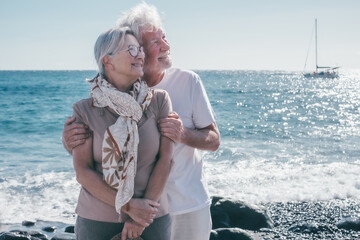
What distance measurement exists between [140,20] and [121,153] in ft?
3.01

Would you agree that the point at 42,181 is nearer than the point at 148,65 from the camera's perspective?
No

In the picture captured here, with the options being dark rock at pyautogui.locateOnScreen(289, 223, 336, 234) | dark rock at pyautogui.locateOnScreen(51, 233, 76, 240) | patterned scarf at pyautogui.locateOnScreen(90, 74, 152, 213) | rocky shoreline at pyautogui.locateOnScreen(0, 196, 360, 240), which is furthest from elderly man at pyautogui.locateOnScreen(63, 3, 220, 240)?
dark rock at pyautogui.locateOnScreen(289, 223, 336, 234)

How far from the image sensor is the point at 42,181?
32.8 feet

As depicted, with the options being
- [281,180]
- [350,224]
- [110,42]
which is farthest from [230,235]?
[281,180]

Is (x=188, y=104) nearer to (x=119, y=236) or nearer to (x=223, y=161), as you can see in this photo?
(x=119, y=236)

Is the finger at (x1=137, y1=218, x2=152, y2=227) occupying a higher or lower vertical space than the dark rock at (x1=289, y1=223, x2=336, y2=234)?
higher

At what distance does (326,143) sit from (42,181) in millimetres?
10924

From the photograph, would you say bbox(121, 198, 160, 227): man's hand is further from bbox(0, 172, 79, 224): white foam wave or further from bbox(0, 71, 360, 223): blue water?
bbox(0, 71, 360, 223): blue water

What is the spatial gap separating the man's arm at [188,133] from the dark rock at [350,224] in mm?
5092

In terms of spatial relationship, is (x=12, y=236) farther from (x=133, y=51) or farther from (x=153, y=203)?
(x=133, y=51)

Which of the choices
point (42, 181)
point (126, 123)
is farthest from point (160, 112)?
point (42, 181)

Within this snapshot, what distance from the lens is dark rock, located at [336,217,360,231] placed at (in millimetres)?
6957

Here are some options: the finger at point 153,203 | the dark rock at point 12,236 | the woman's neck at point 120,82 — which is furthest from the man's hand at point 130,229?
the dark rock at point 12,236

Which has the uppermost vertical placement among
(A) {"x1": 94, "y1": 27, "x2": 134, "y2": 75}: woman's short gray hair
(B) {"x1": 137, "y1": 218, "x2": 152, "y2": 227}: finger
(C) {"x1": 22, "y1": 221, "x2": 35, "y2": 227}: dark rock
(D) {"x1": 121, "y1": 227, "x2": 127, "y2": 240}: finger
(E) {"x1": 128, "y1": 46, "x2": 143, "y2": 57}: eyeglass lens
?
(A) {"x1": 94, "y1": 27, "x2": 134, "y2": 75}: woman's short gray hair
